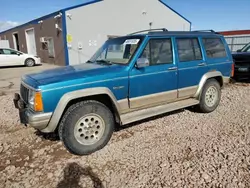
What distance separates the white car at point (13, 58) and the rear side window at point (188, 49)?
15287 mm

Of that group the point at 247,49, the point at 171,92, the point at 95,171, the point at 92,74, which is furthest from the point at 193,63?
the point at 247,49

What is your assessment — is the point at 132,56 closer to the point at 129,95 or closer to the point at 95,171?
the point at 129,95

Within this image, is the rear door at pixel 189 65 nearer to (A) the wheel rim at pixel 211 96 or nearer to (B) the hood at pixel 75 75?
(A) the wheel rim at pixel 211 96

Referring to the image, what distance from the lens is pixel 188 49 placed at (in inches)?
183

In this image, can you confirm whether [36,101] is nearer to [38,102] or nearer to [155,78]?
[38,102]

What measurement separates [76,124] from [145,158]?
1226mm

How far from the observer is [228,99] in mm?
6438

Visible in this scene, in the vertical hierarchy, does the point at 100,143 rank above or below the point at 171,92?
below

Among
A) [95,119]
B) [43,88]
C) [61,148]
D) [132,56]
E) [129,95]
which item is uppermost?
[132,56]

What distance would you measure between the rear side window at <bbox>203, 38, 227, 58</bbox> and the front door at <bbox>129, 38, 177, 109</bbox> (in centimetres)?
122

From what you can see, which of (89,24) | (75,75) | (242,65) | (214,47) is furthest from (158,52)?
(89,24)

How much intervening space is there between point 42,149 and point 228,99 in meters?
5.46

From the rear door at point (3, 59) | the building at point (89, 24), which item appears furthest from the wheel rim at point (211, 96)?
the rear door at point (3, 59)

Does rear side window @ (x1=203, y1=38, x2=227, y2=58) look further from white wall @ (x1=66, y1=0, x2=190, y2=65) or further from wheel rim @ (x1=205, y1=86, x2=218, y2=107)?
white wall @ (x1=66, y1=0, x2=190, y2=65)
